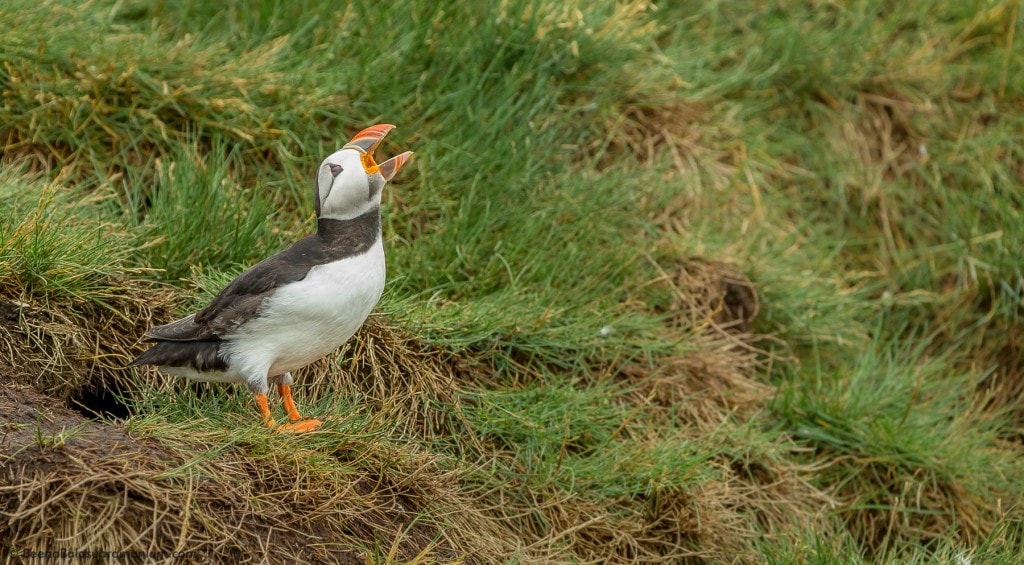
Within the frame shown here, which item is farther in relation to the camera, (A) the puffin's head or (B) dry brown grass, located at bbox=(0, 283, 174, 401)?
(B) dry brown grass, located at bbox=(0, 283, 174, 401)

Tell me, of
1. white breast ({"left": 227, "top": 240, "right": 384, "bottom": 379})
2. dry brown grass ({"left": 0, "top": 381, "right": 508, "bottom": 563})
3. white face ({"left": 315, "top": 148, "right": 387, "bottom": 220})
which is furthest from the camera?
white face ({"left": 315, "top": 148, "right": 387, "bottom": 220})

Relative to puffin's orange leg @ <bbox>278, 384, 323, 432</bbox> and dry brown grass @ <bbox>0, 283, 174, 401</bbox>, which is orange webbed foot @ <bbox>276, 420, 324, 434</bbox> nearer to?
puffin's orange leg @ <bbox>278, 384, 323, 432</bbox>

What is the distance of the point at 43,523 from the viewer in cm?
290

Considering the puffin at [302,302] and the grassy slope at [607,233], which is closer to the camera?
the puffin at [302,302]

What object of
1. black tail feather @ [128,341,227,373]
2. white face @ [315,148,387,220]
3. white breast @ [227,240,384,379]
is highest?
white face @ [315,148,387,220]

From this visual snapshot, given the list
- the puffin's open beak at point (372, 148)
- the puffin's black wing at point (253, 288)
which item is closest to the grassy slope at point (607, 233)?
the puffin's black wing at point (253, 288)

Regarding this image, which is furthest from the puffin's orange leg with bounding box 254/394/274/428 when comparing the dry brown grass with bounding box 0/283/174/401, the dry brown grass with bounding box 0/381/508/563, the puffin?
the dry brown grass with bounding box 0/283/174/401

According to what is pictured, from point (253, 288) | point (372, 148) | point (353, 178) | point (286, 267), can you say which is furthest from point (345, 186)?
point (253, 288)

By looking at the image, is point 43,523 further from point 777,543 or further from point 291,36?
point 291,36

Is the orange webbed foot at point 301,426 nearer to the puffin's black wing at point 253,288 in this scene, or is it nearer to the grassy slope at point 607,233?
the grassy slope at point 607,233

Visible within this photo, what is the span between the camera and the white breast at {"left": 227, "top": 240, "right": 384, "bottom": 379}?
10.9ft

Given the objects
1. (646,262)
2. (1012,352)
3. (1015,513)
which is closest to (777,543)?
(1015,513)

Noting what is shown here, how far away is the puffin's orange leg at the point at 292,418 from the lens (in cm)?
344

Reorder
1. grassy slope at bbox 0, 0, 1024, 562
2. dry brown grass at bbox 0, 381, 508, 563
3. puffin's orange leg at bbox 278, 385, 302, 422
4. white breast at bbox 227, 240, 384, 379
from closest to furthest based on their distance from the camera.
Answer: dry brown grass at bbox 0, 381, 508, 563 → white breast at bbox 227, 240, 384, 379 → puffin's orange leg at bbox 278, 385, 302, 422 → grassy slope at bbox 0, 0, 1024, 562
